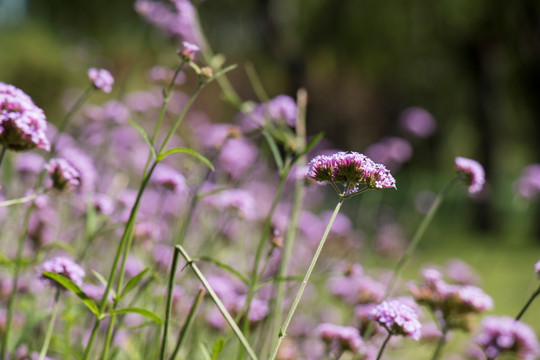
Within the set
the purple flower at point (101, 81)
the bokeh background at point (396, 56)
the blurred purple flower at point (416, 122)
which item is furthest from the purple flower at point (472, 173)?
the bokeh background at point (396, 56)

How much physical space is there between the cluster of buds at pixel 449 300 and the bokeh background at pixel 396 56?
11.2 ft

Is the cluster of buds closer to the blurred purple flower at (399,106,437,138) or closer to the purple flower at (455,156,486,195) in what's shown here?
the purple flower at (455,156,486,195)

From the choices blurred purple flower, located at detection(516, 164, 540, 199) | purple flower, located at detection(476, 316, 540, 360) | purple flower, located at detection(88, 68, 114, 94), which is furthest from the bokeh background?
purple flower, located at detection(88, 68, 114, 94)

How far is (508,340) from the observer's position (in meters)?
1.03

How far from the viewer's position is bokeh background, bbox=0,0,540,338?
5.75m

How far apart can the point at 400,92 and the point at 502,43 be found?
12.6 feet

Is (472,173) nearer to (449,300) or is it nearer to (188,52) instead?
(449,300)

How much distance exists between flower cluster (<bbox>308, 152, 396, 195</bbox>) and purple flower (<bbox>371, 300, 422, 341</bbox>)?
0.21 m

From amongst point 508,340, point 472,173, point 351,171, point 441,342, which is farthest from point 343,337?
point 351,171

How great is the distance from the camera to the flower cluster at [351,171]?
2.31 feet

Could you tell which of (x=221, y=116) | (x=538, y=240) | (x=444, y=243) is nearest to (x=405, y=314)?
(x=444, y=243)

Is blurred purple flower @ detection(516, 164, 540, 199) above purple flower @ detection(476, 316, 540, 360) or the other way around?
above

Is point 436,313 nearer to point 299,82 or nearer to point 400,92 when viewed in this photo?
point 299,82

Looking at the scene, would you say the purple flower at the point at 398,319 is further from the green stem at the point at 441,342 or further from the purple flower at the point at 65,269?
the purple flower at the point at 65,269
